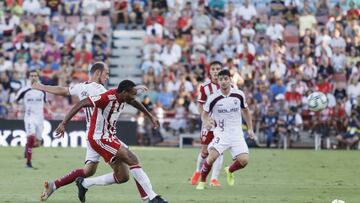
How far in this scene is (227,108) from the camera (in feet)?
62.0

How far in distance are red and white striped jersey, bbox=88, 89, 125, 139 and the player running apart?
0.82 feet

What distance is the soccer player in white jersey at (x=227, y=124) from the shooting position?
1883 centimetres

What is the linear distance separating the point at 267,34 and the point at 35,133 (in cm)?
1425

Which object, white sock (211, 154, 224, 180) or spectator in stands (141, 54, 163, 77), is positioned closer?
white sock (211, 154, 224, 180)

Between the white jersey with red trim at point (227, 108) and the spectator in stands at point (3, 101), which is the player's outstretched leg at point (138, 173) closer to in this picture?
the white jersey with red trim at point (227, 108)

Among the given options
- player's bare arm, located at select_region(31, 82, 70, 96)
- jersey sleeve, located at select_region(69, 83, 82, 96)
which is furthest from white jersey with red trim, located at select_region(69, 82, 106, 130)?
player's bare arm, located at select_region(31, 82, 70, 96)

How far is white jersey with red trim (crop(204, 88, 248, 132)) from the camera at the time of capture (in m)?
18.8

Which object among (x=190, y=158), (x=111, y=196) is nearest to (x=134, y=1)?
(x=190, y=158)

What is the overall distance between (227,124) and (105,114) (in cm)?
428

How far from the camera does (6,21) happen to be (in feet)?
131

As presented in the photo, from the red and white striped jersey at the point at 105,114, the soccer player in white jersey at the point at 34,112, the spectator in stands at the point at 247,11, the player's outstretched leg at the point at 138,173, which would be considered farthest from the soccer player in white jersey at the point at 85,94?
the spectator in stands at the point at 247,11

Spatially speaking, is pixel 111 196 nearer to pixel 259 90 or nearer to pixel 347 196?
pixel 347 196

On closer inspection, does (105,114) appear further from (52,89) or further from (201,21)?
(201,21)

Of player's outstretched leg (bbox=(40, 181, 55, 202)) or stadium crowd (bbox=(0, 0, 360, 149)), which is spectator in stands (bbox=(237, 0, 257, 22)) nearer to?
stadium crowd (bbox=(0, 0, 360, 149))
